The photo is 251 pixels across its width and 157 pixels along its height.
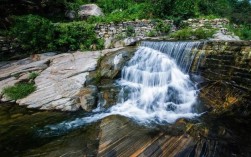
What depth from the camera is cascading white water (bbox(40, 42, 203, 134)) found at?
7.37m

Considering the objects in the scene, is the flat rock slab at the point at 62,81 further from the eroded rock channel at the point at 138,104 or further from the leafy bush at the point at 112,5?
the leafy bush at the point at 112,5

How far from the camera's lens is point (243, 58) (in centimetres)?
708

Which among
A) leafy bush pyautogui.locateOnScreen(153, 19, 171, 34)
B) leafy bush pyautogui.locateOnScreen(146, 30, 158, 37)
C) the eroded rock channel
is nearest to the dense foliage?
the eroded rock channel

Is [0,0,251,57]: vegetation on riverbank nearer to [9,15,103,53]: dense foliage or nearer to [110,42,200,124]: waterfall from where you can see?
[9,15,103,53]: dense foliage

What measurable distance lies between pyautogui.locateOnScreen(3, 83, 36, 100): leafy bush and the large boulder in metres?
7.06

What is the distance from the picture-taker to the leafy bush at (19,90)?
9.08m

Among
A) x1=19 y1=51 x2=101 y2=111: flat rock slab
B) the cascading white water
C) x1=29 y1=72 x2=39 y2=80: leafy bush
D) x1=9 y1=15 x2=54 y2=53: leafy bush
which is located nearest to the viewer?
the cascading white water

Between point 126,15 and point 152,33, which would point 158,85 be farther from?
point 126,15

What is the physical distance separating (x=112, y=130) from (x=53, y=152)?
1449mm

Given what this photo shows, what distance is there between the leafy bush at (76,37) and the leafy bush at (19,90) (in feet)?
11.3

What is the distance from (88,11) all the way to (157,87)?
342 inches

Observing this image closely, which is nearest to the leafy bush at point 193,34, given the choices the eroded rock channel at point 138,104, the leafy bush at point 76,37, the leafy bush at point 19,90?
the eroded rock channel at point 138,104

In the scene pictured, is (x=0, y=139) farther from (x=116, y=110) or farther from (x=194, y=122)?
(x=194, y=122)

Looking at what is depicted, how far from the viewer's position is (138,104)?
8.15 metres
